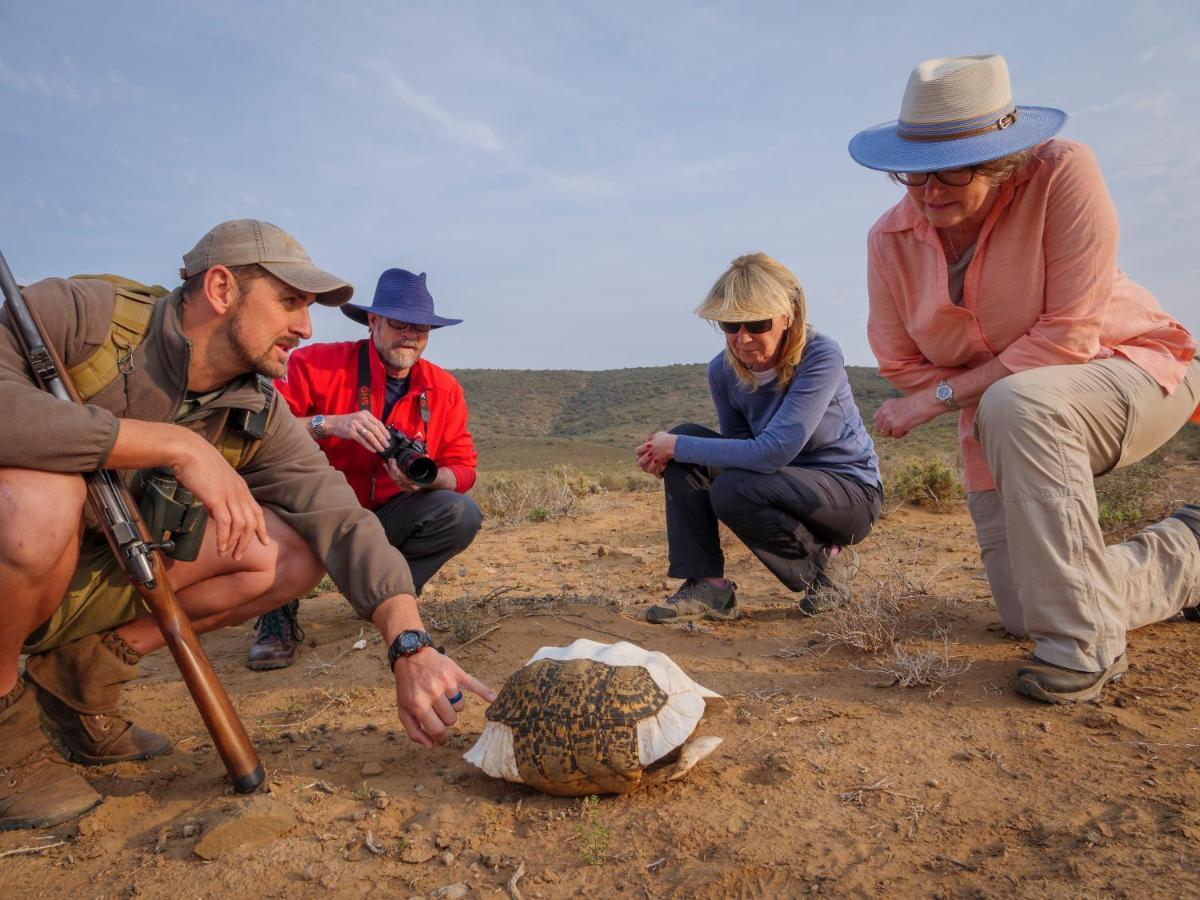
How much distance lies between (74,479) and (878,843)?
8.67ft

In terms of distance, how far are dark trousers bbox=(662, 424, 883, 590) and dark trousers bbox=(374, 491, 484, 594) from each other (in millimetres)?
1127

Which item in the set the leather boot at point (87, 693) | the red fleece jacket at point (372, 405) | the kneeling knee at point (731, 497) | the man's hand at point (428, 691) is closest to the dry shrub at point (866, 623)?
the kneeling knee at point (731, 497)

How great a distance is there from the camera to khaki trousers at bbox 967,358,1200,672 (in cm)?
321

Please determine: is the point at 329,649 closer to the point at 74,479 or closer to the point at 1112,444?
the point at 74,479

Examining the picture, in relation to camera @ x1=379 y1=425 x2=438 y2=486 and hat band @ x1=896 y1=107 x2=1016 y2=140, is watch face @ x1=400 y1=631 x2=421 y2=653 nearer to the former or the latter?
camera @ x1=379 y1=425 x2=438 y2=486

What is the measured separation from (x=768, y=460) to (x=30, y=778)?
3.35 m

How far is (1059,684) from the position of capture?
3.19 metres

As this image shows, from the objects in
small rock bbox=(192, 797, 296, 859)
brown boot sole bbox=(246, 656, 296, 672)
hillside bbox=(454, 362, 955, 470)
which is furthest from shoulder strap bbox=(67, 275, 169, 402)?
hillside bbox=(454, 362, 955, 470)

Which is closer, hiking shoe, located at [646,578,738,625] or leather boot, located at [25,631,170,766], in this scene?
leather boot, located at [25,631,170,766]

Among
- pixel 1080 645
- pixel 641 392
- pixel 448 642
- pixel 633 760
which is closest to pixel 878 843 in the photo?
pixel 633 760

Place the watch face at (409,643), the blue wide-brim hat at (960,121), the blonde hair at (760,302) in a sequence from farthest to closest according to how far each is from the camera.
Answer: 1. the blonde hair at (760,302)
2. the blue wide-brim hat at (960,121)
3. the watch face at (409,643)

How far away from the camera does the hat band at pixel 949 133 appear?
3.34m

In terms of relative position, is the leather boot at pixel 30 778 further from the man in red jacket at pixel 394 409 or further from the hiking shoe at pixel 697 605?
the hiking shoe at pixel 697 605

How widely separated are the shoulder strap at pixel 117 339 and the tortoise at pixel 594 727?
5.80 feet
